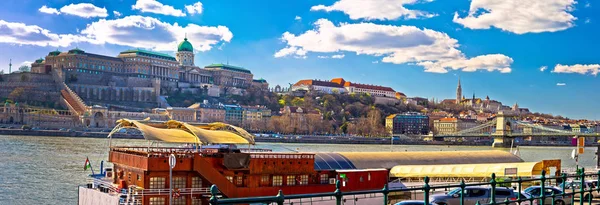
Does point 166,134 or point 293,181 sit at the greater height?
point 166,134

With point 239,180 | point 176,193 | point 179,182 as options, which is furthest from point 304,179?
point 176,193

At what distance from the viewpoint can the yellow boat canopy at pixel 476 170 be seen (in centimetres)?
1762

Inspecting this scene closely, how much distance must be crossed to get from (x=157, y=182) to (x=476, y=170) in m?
8.59

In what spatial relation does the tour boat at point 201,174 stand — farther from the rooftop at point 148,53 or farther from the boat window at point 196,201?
the rooftop at point 148,53

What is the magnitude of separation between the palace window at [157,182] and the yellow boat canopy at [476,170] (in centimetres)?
745

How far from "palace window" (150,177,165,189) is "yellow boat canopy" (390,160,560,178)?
7.45m

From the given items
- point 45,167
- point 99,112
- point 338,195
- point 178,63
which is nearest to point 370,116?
point 178,63

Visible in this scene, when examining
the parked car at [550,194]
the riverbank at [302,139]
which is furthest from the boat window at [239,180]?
the riverbank at [302,139]

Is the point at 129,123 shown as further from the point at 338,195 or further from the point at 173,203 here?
the point at 338,195

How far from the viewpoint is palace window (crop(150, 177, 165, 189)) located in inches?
550

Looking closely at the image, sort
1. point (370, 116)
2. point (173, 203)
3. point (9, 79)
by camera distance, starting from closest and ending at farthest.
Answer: point (173, 203)
point (9, 79)
point (370, 116)

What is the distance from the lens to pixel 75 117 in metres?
84.4

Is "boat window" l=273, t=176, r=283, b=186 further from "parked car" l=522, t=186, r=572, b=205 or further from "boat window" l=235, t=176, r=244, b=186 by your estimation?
"parked car" l=522, t=186, r=572, b=205

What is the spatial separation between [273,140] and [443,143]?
24.1 meters
